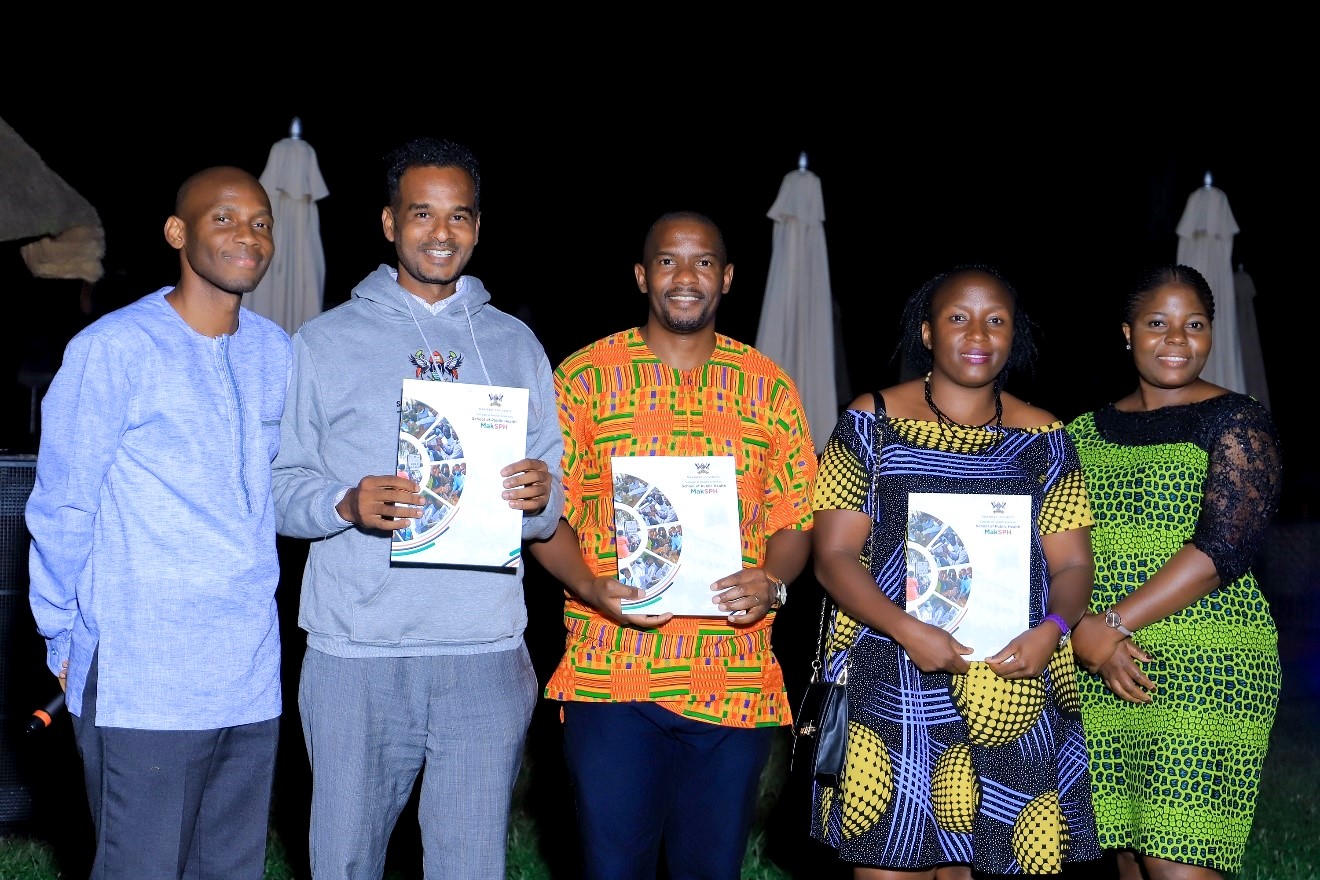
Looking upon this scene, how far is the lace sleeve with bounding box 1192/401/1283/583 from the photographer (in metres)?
3.81

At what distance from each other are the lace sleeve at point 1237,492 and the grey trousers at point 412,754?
6.77 feet

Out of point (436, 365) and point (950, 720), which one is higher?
point (436, 365)

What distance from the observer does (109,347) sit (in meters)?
3.15

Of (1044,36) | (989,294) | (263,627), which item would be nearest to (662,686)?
(263,627)

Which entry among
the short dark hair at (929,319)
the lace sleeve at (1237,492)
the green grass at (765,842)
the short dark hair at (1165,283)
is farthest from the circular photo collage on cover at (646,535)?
the green grass at (765,842)

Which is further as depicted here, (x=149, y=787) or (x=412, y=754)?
(x=412, y=754)

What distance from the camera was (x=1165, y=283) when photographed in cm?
405

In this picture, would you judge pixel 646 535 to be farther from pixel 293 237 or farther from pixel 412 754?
pixel 293 237

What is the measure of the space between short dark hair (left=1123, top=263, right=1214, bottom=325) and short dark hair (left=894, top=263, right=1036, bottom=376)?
1.25ft

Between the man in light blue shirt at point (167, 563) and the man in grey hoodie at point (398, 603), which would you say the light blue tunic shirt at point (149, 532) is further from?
the man in grey hoodie at point (398, 603)

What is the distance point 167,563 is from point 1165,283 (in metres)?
3.00

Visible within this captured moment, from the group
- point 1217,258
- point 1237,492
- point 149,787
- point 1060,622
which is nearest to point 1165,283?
point 1237,492

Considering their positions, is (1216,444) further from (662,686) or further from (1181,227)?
(1181,227)

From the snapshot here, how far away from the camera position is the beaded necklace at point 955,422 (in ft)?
12.3
